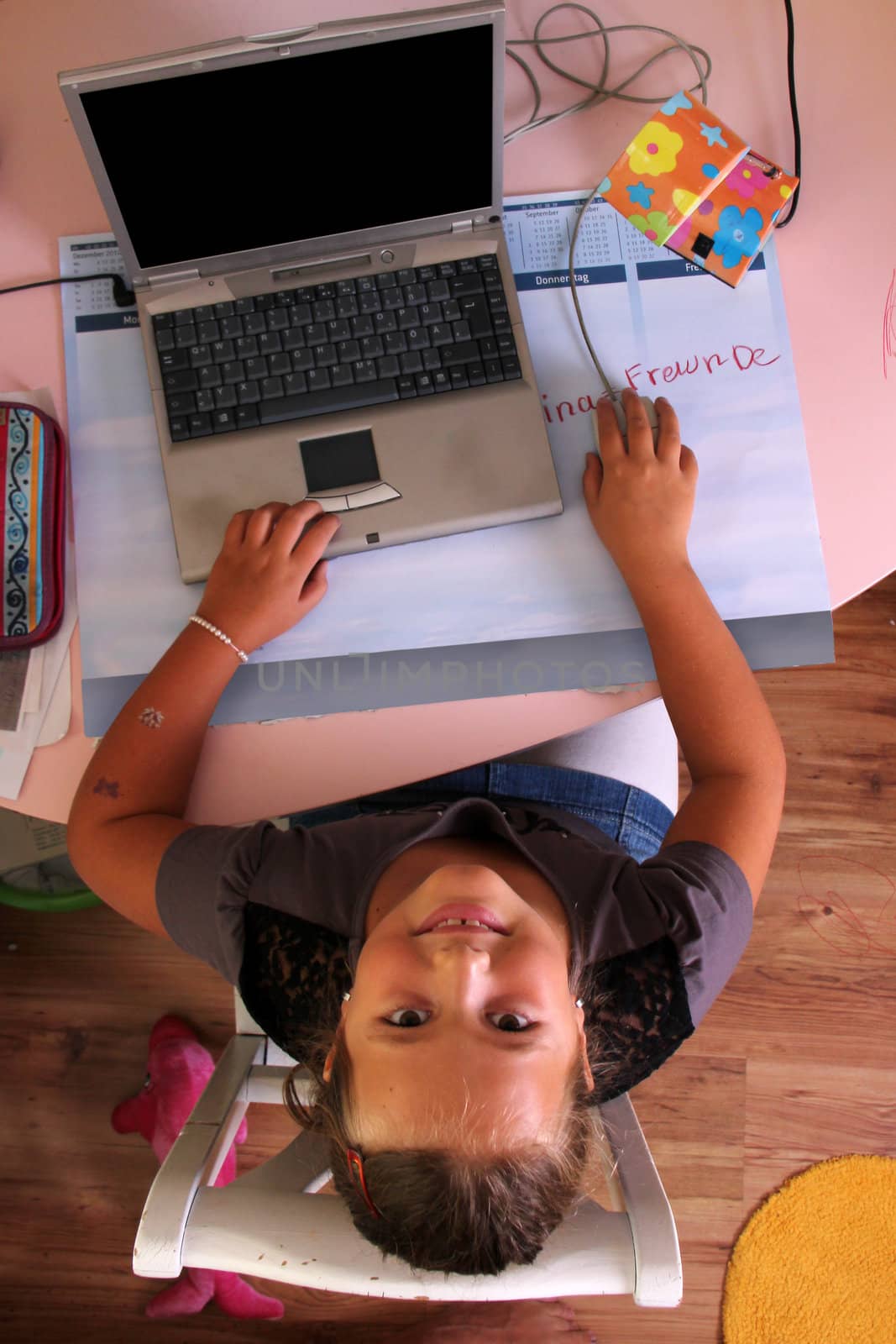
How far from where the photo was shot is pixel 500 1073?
0.64 m

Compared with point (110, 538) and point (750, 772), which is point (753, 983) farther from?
point (110, 538)

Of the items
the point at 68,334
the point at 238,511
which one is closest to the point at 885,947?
the point at 238,511

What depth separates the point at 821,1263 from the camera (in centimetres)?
130

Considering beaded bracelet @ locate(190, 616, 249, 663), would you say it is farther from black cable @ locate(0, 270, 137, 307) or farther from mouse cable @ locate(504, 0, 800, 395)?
mouse cable @ locate(504, 0, 800, 395)

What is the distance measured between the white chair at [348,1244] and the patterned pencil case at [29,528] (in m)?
0.43

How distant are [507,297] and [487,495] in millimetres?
172

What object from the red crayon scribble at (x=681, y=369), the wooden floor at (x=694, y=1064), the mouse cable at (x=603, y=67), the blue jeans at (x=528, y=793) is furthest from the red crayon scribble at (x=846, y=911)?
the mouse cable at (x=603, y=67)

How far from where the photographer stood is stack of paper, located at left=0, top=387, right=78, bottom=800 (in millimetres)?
797

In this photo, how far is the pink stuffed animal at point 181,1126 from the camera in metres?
1.26

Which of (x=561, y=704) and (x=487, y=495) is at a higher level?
(x=487, y=495)

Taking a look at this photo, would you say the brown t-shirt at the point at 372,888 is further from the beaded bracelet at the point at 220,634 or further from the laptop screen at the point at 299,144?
the laptop screen at the point at 299,144

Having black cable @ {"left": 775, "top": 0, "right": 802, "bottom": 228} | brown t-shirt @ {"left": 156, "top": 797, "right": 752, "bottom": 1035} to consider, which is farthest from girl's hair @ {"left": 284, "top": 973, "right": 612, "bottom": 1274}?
black cable @ {"left": 775, "top": 0, "right": 802, "bottom": 228}

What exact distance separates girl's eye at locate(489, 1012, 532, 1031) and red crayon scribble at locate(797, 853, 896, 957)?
0.86 meters

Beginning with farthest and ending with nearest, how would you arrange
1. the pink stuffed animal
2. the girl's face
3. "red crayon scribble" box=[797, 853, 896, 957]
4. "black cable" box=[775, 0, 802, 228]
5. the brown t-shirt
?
1. "red crayon scribble" box=[797, 853, 896, 957]
2. the pink stuffed animal
3. "black cable" box=[775, 0, 802, 228]
4. the brown t-shirt
5. the girl's face
